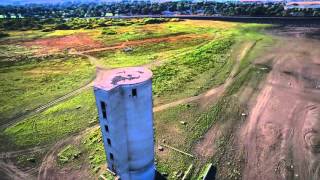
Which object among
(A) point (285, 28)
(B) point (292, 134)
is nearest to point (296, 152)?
(B) point (292, 134)

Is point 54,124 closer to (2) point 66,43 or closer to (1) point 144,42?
(1) point 144,42

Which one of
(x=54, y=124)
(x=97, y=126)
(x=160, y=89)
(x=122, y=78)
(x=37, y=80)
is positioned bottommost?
(x=97, y=126)

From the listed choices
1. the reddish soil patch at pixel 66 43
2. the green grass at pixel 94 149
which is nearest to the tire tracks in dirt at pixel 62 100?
the green grass at pixel 94 149

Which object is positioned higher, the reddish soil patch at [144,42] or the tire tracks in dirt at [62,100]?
the reddish soil patch at [144,42]

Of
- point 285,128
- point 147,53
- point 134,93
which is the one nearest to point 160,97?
point 285,128

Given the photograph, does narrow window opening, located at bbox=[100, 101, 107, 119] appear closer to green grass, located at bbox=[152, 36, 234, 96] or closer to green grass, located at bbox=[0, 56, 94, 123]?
green grass, located at bbox=[152, 36, 234, 96]

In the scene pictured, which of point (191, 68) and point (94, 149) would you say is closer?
point (94, 149)

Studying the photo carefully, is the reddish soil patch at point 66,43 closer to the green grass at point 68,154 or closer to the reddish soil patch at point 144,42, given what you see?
the reddish soil patch at point 144,42
